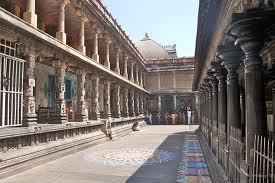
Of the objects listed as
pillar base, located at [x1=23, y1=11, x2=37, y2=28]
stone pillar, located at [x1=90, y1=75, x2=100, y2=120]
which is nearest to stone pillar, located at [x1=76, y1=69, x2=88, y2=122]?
stone pillar, located at [x1=90, y1=75, x2=100, y2=120]

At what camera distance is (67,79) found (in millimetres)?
20359

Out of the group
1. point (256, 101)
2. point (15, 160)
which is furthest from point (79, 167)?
point (256, 101)

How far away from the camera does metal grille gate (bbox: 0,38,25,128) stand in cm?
944

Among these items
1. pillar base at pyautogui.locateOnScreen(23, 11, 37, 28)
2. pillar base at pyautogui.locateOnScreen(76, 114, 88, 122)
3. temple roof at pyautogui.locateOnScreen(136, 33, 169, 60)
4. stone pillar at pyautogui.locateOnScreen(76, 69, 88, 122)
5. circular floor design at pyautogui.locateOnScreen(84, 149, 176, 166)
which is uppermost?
temple roof at pyautogui.locateOnScreen(136, 33, 169, 60)

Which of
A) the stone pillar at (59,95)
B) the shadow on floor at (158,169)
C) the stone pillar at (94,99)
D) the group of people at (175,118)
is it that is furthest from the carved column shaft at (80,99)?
the group of people at (175,118)

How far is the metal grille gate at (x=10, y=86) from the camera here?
9.44 m

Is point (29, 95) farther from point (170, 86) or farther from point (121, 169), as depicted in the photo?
point (170, 86)

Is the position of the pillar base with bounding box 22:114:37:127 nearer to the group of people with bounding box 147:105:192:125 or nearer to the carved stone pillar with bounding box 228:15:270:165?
the carved stone pillar with bounding box 228:15:270:165

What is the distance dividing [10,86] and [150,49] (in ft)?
132

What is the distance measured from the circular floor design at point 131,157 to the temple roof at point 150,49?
35.4 metres

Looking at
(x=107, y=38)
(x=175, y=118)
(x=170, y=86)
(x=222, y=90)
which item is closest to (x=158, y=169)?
(x=222, y=90)

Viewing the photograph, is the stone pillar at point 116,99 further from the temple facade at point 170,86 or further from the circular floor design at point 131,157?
the temple facade at point 170,86

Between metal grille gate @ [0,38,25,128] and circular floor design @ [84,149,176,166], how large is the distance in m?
3.22

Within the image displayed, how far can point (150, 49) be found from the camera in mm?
48969
